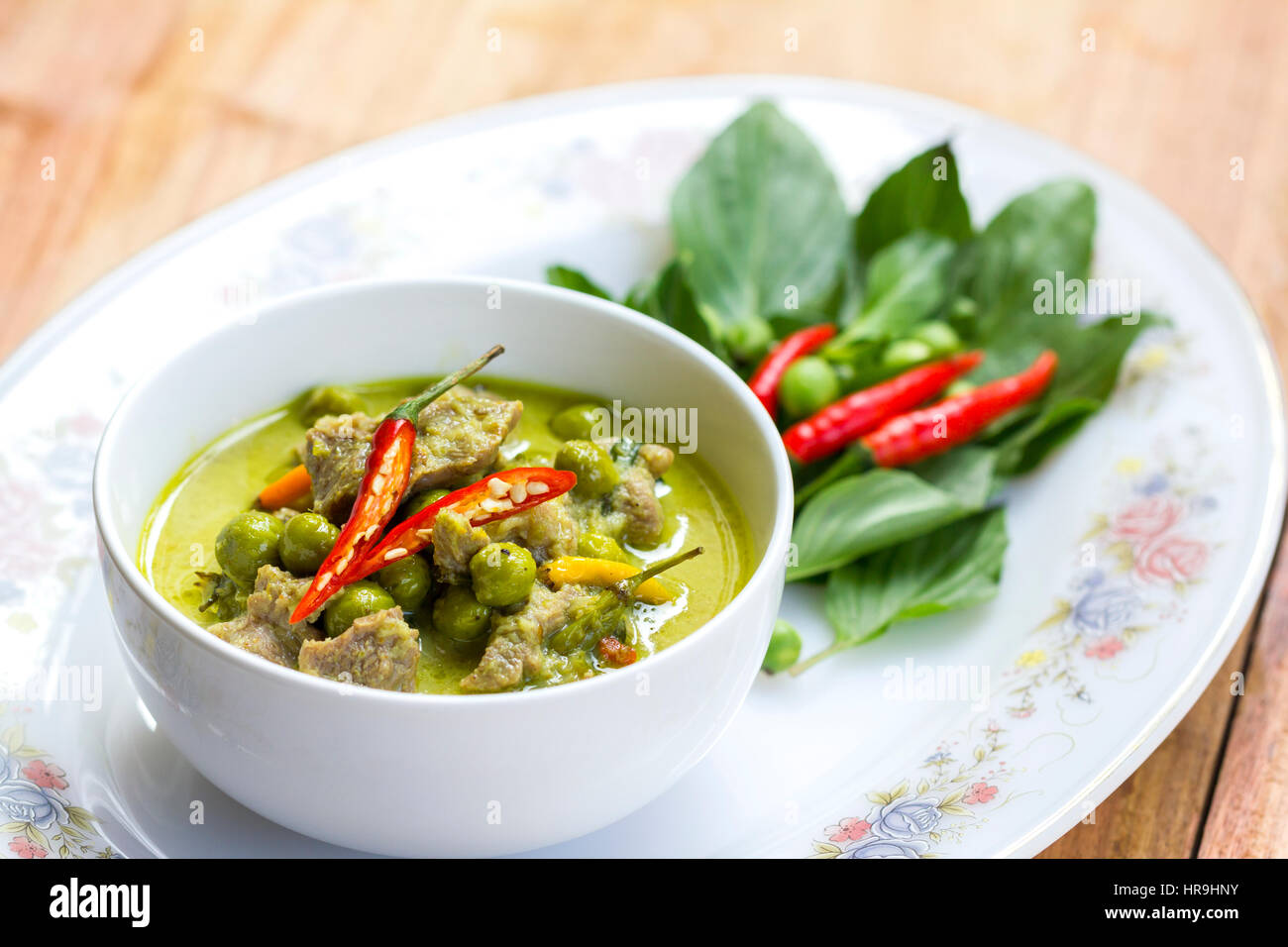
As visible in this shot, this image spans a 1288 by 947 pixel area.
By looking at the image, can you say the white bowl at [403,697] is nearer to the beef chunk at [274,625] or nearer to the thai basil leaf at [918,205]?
the beef chunk at [274,625]

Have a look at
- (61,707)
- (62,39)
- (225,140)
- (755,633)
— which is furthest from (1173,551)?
(62,39)

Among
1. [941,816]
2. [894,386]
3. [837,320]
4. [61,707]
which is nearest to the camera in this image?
[941,816]

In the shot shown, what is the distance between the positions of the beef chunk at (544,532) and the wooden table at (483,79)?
2.42 meters

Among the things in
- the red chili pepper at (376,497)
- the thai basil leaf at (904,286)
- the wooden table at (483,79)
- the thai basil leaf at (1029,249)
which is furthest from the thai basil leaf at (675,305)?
the wooden table at (483,79)

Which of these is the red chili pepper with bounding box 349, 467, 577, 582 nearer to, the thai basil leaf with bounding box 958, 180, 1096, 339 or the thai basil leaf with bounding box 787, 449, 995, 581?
the thai basil leaf with bounding box 787, 449, 995, 581

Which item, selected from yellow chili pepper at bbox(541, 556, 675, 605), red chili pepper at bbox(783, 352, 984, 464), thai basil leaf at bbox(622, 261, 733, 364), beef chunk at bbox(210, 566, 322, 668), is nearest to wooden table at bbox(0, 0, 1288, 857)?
red chili pepper at bbox(783, 352, 984, 464)

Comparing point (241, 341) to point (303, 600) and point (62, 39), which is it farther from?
point (62, 39)

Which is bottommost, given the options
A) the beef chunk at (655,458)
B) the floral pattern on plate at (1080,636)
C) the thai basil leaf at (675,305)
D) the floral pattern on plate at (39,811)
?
the floral pattern on plate at (39,811)

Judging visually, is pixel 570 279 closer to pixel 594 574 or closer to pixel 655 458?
pixel 655 458

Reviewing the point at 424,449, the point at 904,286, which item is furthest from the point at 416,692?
the point at 904,286

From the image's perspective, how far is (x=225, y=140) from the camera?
17.1 feet

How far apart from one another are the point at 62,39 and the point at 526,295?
345 cm

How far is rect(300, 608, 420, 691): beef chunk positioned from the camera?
2465mm

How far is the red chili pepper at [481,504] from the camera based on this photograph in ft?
8.66
